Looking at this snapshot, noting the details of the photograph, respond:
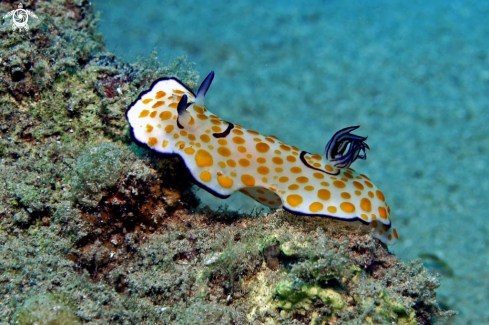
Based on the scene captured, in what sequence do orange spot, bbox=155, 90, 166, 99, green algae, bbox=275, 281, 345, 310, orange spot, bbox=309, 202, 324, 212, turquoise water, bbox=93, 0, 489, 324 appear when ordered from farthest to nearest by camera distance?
turquoise water, bbox=93, 0, 489, 324
orange spot, bbox=155, 90, 166, 99
orange spot, bbox=309, 202, 324, 212
green algae, bbox=275, 281, 345, 310

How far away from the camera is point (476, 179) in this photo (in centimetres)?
805

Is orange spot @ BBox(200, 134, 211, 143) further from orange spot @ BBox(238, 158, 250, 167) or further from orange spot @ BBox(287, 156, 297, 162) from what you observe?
orange spot @ BBox(287, 156, 297, 162)

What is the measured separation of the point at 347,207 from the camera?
292cm

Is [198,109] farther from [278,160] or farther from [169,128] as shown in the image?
[278,160]

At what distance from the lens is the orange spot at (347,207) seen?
2.90 metres

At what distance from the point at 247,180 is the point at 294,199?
405mm

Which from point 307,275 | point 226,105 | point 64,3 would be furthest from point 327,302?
point 226,105

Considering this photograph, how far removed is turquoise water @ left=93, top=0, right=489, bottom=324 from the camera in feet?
25.3

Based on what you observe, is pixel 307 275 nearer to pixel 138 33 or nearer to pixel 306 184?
pixel 306 184

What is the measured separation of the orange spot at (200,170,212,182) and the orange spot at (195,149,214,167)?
6cm

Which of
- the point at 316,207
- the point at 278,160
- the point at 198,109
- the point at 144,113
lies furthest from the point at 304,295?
the point at 144,113

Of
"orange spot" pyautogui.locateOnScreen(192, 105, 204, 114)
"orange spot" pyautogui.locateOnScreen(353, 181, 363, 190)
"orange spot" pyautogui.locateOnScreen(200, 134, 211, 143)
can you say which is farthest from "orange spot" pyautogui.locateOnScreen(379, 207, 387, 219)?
"orange spot" pyautogui.locateOnScreen(192, 105, 204, 114)

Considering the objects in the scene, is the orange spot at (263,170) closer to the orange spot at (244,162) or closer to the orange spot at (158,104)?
the orange spot at (244,162)

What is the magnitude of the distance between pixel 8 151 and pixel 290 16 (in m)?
9.66
